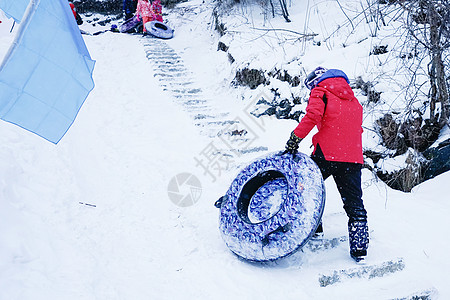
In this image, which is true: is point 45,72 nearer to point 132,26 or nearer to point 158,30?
point 158,30

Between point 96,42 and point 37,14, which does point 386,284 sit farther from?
point 96,42

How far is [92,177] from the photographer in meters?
4.49

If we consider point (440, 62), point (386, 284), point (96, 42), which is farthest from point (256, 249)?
point (96, 42)

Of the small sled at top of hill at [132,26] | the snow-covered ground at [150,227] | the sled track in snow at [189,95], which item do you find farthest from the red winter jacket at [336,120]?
the small sled at top of hill at [132,26]

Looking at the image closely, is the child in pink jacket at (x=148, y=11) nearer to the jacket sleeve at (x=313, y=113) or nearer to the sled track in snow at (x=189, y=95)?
the sled track in snow at (x=189, y=95)

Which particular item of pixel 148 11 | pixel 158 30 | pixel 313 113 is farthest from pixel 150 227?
pixel 148 11

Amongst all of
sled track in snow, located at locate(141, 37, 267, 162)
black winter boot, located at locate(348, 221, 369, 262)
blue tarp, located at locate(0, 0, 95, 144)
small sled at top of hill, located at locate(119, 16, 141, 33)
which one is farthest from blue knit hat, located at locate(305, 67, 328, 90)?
small sled at top of hill, located at locate(119, 16, 141, 33)

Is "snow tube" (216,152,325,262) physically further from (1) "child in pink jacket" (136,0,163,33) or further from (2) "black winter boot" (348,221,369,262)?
(1) "child in pink jacket" (136,0,163,33)

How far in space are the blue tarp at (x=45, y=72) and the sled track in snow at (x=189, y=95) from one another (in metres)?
2.64

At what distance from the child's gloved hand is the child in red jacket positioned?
22mm

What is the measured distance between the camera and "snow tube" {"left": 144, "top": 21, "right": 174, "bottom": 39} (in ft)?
34.0

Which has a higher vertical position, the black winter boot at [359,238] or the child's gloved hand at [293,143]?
the child's gloved hand at [293,143]

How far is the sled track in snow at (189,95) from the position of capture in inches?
223

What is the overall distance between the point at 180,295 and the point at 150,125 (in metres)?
3.65
